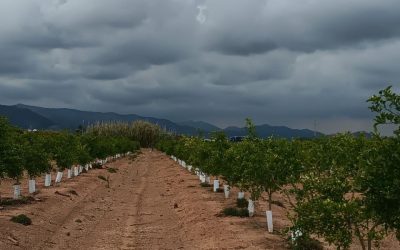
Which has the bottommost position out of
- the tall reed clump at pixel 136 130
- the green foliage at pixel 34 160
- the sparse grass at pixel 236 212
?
the sparse grass at pixel 236 212

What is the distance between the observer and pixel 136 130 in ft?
625

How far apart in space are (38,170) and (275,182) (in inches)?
798

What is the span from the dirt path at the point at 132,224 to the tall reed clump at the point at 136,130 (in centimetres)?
14317

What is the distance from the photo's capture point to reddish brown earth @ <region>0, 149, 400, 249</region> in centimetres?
2344

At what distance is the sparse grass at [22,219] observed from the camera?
2586 cm

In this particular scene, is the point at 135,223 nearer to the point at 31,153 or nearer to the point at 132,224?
the point at 132,224

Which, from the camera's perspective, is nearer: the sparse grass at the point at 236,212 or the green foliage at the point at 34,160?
the sparse grass at the point at 236,212

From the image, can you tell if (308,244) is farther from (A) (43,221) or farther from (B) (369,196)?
(A) (43,221)

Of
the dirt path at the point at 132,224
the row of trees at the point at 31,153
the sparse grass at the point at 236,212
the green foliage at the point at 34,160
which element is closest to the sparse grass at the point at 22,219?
the dirt path at the point at 132,224

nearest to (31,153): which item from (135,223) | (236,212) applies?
(135,223)

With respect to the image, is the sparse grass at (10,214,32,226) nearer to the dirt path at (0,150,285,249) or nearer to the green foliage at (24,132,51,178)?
the dirt path at (0,150,285,249)

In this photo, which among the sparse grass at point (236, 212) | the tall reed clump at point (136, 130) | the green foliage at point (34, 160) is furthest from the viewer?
the tall reed clump at point (136, 130)

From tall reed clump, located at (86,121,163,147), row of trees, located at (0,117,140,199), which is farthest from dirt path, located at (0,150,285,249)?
tall reed clump, located at (86,121,163,147)

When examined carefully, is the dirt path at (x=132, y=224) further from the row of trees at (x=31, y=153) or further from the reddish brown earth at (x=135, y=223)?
the row of trees at (x=31, y=153)
